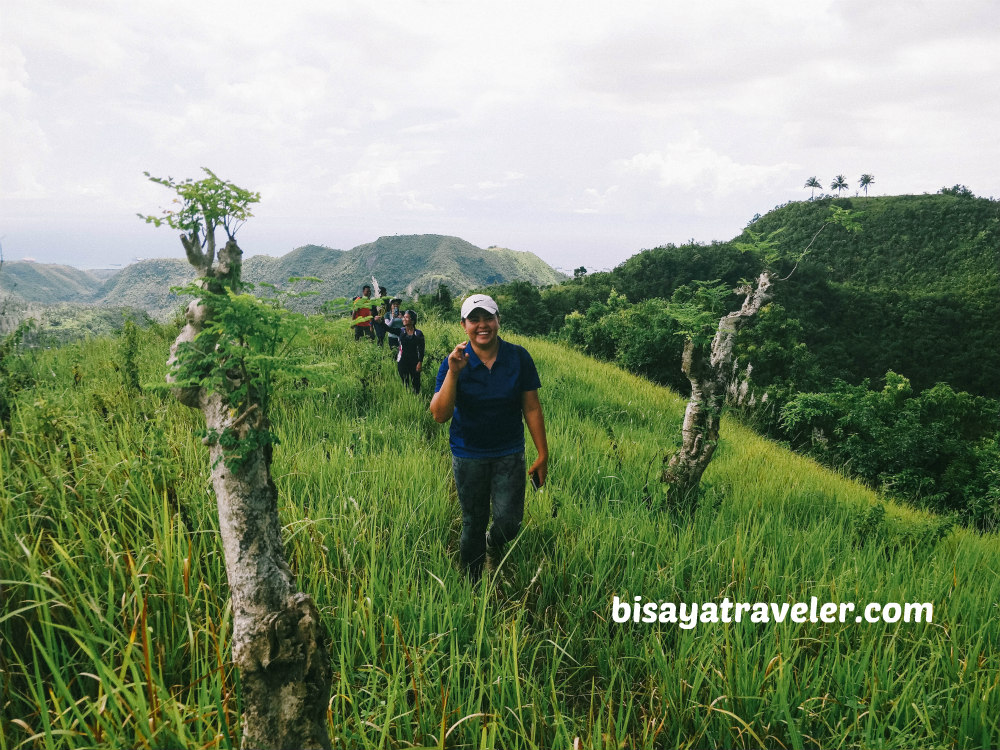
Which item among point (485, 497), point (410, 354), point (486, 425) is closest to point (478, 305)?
point (486, 425)

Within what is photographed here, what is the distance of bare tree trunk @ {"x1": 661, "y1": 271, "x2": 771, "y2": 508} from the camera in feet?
13.8

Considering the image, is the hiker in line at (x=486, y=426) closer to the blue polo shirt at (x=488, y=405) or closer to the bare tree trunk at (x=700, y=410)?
the blue polo shirt at (x=488, y=405)

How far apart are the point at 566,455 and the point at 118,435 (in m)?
4.23

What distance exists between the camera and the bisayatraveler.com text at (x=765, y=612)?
2645 millimetres

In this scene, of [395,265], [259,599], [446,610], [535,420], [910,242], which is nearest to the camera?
[259,599]

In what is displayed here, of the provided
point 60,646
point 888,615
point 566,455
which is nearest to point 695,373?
point 566,455

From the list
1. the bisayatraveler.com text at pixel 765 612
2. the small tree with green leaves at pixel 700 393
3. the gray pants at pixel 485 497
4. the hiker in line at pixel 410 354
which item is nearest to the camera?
the bisayatraveler.com text at pixel 765 612

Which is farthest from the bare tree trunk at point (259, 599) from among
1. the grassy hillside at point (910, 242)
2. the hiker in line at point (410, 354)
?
the grassy hillside at point (910, 242)

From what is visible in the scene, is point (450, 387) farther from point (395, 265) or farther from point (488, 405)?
point (395, 265)

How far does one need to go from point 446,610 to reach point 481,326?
1706 mm

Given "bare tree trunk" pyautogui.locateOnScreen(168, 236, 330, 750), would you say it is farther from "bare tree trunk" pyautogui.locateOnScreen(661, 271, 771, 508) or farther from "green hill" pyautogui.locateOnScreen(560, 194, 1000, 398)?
"green hill" pyautogui.locateOnScreen(560, 194, 1000, 398)

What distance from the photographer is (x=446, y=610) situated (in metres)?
2.34

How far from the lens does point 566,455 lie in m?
5.15

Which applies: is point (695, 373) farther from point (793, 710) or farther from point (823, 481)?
point (823, 481)
